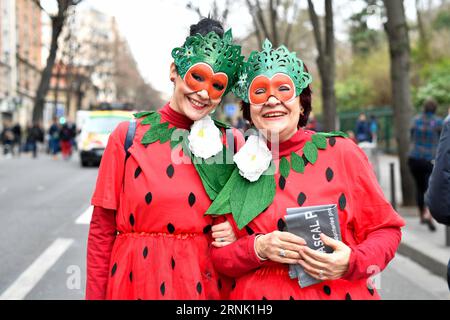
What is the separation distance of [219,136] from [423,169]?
7.55 m

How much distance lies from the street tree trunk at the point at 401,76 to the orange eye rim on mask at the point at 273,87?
956 cm

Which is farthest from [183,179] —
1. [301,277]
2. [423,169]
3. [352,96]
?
[352,96]

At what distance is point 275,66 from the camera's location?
2.72 metres

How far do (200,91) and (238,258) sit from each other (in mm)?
710

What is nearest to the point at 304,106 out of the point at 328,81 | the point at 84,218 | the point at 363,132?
the point at 84,218

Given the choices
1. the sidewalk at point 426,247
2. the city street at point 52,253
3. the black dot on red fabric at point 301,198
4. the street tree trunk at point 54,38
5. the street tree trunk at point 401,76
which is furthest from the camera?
the street tree trunk at point 54,38

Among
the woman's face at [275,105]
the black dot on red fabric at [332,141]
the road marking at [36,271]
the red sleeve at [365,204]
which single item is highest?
the woman's face at [275,105]

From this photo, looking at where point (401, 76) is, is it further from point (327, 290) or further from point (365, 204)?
point (327, 290)

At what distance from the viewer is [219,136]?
2857 millimetres

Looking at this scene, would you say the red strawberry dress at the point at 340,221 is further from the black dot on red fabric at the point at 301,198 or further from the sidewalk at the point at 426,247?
the sidewalk at the point at 426,247

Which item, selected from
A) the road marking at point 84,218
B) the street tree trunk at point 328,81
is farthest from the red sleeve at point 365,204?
the street tree trunk at point 328,81

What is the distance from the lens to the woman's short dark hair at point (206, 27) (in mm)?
2965

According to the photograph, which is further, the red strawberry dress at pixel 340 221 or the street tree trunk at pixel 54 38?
the street tree trunk at pixel 54 38

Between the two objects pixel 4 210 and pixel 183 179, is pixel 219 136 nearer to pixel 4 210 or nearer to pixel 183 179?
pixel 183 179
